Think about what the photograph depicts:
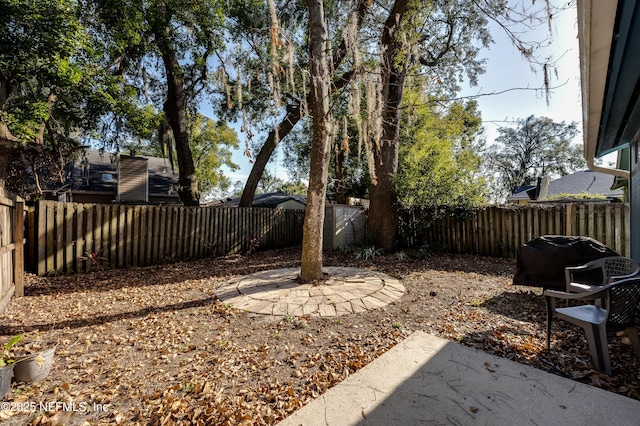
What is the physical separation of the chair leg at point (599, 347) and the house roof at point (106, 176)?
12867 mm

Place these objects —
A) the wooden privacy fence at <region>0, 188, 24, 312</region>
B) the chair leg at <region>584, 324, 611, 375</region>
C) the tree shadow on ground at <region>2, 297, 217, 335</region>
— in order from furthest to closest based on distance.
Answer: the wooden privacy fence at <region>0, 188, 24, 312</region> → the tree shadow on ground at <region>2, 297, 217, 335</region> → the chair leg at <region>584, 324, 611, 375</region>

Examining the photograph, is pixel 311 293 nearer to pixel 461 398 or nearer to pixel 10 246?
pixel 461 398

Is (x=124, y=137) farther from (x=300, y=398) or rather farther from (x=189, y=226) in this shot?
(x=300, y=398)

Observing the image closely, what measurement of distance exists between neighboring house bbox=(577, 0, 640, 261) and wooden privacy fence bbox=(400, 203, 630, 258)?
1.56m

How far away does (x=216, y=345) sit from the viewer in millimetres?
2441

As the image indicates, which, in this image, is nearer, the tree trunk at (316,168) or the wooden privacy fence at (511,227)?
the tree trunk at (316,168)

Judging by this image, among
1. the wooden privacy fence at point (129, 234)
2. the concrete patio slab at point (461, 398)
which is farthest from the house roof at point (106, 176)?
the concrete patio slab at point (461, 398)

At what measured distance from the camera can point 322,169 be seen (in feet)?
13.4

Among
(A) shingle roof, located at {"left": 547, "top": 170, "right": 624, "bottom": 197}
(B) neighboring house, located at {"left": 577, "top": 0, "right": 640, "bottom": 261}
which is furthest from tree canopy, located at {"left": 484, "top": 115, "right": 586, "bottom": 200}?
(B) neighboring house, located at {"left": 577, "top": 0, "right": 640, "bottom": 261}

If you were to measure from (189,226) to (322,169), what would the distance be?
4.00m

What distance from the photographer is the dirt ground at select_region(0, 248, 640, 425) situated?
66.9 inches

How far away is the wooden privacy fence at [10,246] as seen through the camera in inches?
121

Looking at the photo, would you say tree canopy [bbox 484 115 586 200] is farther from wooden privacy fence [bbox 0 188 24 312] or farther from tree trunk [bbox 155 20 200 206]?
wooden privacy fence [bbox 0 188 24 312]

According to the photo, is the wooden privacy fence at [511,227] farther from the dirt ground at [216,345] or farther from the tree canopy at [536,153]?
the tree canopy at [536,153]
